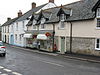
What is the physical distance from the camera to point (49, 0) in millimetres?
37375

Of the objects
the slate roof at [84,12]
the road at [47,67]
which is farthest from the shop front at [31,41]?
the road at [47,67]

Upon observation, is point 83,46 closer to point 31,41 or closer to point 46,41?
point 46,41

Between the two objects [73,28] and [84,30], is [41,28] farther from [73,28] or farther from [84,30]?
[84,30]

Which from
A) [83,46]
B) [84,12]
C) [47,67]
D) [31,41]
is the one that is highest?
[84,12]

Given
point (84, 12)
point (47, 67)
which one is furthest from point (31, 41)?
point (47, 67)

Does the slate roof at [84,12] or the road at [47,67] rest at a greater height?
the slate roof at [84,12]

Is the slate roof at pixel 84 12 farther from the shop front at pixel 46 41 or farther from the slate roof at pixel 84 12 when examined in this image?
the shop front at pixel 46 41

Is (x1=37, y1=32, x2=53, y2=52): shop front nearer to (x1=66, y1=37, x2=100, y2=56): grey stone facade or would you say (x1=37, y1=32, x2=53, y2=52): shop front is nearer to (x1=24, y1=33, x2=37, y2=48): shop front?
(x1=24, y1=33, x2=37, y2=48): shop front

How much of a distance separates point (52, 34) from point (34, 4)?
2066cm

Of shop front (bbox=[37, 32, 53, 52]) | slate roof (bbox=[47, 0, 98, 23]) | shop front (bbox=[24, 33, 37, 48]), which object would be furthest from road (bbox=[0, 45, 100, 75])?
shop front (bbox=[24, 33, 37, 48])

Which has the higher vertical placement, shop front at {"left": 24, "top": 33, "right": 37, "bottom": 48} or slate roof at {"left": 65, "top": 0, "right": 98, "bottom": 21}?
slate roof at {"left": 65, "top": 0, "right": 98, "bottom": 21}

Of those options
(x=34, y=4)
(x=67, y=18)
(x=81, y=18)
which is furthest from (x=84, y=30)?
(x=34, y=4)

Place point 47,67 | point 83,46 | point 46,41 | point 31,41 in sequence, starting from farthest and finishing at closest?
point 31,41 → point 46,41 → point 83,46 → point 47,67

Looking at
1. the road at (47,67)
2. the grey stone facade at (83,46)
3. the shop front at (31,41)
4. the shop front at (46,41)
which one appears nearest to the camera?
the road at (47,67)
